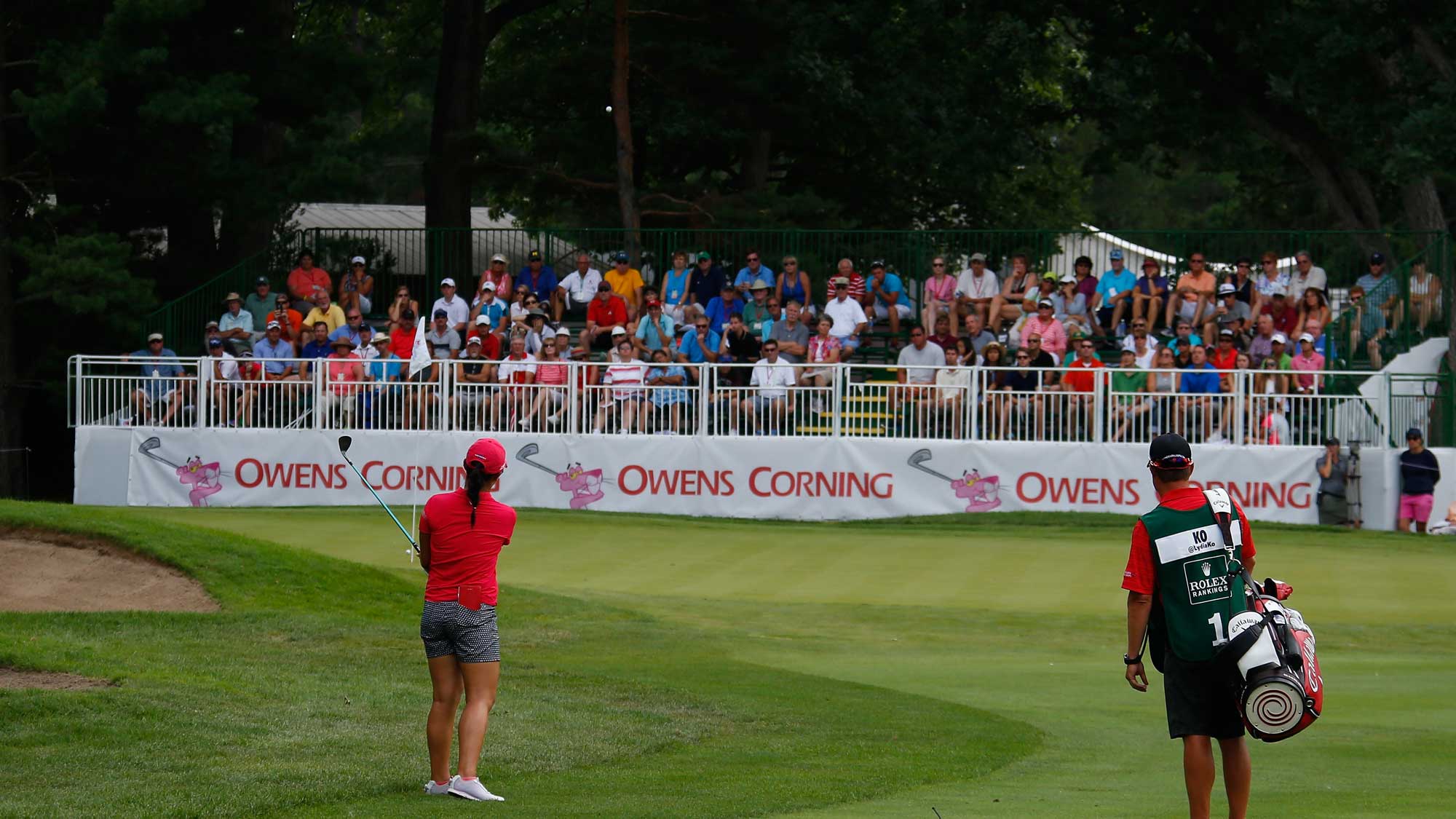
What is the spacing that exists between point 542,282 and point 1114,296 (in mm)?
9211

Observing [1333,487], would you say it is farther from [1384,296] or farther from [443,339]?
[443,339]

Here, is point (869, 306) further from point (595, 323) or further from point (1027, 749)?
point (1027, 749)

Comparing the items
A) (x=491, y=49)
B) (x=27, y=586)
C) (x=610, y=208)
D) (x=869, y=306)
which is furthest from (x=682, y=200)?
(x=27, y=586)

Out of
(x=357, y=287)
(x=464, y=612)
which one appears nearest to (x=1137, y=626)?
(x=464, y=612)

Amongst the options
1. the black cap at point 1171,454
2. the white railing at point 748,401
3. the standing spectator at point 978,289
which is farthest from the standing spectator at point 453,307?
the black cap at point 1171,454

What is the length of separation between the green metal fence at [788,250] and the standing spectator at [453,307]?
3617mm

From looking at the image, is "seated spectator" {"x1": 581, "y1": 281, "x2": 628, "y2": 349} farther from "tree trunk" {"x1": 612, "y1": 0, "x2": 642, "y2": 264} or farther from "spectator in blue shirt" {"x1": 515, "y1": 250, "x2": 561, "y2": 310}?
"tree trunk" {"x1": 612, "y1": 0, "x2": 642, "y2": 264}

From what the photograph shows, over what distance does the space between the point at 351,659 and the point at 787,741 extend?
3.95 meters

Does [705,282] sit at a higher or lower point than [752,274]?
lower

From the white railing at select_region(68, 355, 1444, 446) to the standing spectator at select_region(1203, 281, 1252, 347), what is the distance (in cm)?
190

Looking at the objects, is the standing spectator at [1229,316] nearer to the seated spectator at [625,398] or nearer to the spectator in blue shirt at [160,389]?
the seated spectator at [625,398]

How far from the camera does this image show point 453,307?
93.4ft

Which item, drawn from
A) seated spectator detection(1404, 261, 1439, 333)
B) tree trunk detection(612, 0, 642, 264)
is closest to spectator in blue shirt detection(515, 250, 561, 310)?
tree trunk detection(612, 0, 642, 264)

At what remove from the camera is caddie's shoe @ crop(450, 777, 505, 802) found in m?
8.33
